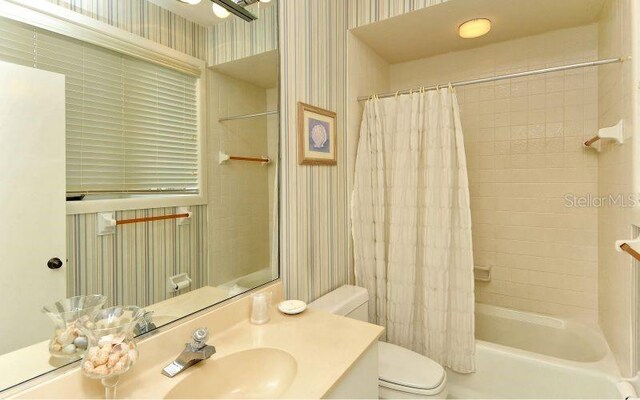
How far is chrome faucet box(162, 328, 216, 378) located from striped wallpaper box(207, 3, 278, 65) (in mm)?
994

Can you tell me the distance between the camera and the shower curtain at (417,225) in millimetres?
1736

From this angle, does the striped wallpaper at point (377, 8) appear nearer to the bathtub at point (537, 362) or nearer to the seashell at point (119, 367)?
the bathtub at point (537, 362)

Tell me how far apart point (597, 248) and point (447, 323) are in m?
1.18

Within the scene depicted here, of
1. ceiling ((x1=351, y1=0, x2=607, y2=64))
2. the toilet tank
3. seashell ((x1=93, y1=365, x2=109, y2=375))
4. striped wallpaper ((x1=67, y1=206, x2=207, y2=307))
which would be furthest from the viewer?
ceiling ((x1=351, y1=0, x2=607, y2=64))

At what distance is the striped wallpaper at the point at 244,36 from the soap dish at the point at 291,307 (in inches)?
40.7

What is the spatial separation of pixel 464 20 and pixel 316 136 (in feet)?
3.87

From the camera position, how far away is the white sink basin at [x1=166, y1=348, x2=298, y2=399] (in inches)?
37.8

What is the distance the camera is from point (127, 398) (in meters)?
0.82

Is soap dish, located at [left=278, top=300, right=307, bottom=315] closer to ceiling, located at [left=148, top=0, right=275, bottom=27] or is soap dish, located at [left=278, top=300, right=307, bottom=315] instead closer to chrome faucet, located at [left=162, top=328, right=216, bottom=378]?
chrome faucet, located at [left=162, top=328, right=216, bottom=378]

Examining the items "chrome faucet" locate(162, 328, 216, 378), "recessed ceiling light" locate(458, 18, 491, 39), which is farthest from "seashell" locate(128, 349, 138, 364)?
"recessed ceiling light" locate(458, 18, 491, 39)

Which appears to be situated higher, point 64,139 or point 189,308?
point 64,139

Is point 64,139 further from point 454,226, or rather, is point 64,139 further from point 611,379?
point 611,379

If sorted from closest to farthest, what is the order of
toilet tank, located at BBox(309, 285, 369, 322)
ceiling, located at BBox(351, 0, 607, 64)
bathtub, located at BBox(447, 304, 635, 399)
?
bathtub, located at BBox(447, 304, 635, 399) < toilet tank, located at BBox(309, 285, 369, 322) < ceiling, located at BBox(351, 0, 607, 64)

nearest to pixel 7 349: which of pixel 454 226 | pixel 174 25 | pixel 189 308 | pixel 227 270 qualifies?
pixel 189 308
